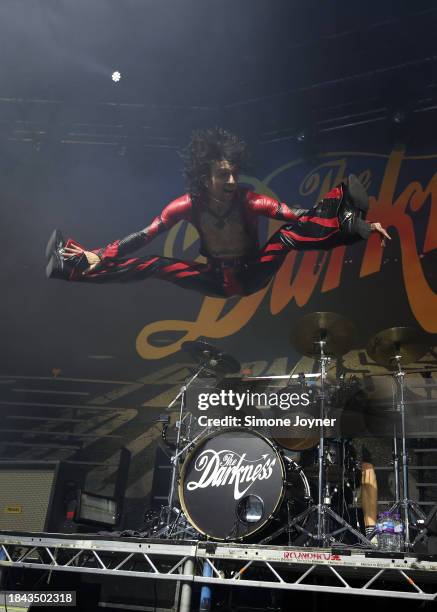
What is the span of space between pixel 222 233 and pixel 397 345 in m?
2.67

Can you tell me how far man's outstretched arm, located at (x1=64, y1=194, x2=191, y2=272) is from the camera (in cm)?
690

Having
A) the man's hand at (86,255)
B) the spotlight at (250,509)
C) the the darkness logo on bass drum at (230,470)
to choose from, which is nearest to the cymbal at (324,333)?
the the darkness logo on bass drum at (230,470)

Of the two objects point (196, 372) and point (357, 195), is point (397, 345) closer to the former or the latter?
point (196, 372)

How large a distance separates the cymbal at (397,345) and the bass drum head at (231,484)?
1391 mm

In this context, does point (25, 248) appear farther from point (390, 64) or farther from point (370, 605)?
point (370, 605)

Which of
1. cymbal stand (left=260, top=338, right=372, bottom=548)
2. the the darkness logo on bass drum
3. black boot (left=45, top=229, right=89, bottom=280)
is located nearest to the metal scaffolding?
cymbal stand (left=260, top=338, right=372, bottom=548)

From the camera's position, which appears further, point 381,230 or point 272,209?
point 272,209

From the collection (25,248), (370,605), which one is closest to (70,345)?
(25,248)

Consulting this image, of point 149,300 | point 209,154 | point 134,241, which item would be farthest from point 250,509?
point 209,154

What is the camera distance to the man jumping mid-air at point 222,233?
21.3 feet

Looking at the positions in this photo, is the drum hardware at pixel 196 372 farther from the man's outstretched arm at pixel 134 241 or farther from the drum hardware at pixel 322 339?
the man's outstretched arm at pixel 134 241

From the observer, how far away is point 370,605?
3826 millimetres

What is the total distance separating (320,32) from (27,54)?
10.8 feet

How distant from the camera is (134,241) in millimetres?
6906
